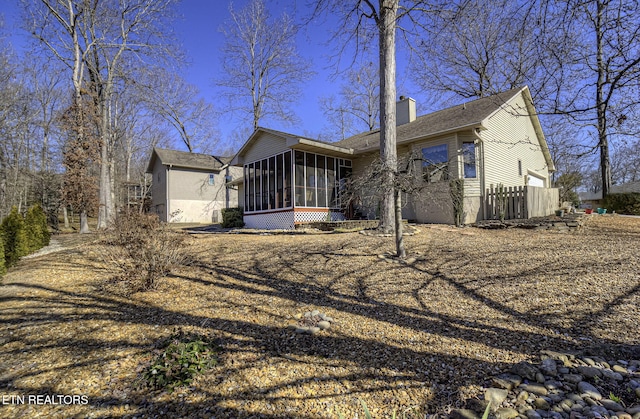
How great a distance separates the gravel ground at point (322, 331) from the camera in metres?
2.22

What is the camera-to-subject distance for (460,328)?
3.12 m

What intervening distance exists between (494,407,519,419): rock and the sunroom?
9714mm

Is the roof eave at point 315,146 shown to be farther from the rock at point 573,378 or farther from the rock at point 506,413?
the rock at point 506,413

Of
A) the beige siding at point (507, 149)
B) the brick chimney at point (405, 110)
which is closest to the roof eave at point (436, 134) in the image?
the beige siding at point (507, 149)

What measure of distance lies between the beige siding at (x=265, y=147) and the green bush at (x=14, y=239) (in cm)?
852

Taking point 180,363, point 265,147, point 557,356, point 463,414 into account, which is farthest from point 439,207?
point 180,363

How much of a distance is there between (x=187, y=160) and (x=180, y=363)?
80.7ft

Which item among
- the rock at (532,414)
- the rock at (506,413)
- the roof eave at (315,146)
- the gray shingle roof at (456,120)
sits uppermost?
the gray shingle roof at (456,120)

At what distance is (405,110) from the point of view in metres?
15.8

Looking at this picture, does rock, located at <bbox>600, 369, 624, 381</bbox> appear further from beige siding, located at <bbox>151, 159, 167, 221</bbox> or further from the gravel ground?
beige siding, located at <bbox>151, 159, 167, 221</bbox>

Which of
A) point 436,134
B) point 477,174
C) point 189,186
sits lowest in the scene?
point 477,174

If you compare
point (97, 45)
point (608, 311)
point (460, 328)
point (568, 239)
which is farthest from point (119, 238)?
point (97, 45)

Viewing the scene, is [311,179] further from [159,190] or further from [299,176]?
[159,190]

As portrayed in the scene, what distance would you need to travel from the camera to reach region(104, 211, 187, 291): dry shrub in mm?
4387
